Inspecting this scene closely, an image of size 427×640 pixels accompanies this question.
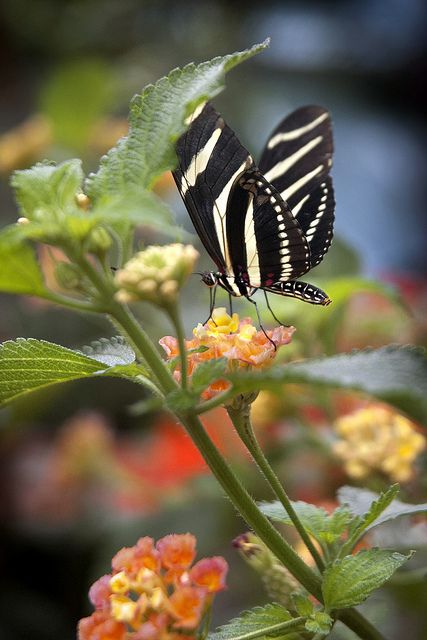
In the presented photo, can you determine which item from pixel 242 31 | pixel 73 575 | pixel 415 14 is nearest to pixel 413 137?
pixel 415 14

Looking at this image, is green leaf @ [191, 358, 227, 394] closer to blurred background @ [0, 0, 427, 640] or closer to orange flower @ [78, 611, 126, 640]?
orange flower @ [78, 611, 126, 640]

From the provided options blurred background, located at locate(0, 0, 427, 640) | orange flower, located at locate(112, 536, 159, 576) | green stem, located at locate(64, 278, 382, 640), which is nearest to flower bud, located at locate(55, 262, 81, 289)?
green stem, located at locate(64, 278, 382, 640)

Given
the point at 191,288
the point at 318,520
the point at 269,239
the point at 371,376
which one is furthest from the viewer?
the point at 191,288

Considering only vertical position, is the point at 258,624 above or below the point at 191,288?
below

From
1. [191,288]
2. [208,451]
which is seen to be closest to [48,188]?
[208,451]

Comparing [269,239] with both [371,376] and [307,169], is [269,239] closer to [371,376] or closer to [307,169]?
[307,169]

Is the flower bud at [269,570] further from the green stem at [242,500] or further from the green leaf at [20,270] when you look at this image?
the green leaf at [20,270]

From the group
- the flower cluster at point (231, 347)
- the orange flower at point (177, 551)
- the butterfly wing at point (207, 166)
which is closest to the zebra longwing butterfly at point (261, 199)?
the butterfly wing at point (207, 166)

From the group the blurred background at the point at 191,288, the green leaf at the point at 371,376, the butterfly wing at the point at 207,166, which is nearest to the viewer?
the green leaf at the point at 371,376

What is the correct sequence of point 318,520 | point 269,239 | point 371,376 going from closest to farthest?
point 371,376, point 318,520, point 269,239
